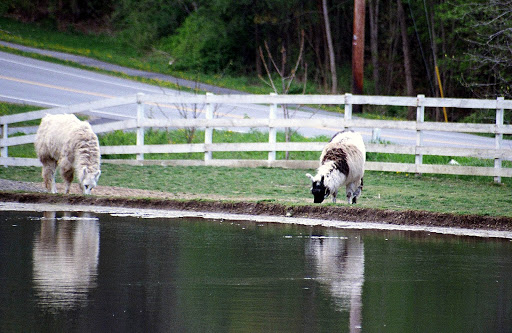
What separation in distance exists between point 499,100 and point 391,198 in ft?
15.0

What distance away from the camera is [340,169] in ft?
43.8

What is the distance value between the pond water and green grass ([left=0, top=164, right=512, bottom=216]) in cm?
238

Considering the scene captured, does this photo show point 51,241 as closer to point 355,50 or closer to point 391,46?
point 355,50

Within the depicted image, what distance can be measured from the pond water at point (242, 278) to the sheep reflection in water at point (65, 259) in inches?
0.5

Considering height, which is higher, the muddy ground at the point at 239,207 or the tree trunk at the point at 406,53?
the tree trunk at the point at 406,53

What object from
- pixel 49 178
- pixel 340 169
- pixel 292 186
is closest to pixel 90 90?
pixel 49 178

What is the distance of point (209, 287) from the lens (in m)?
8.06

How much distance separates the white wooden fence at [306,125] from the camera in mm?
17703

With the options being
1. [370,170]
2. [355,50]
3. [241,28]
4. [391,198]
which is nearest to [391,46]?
[241,28]

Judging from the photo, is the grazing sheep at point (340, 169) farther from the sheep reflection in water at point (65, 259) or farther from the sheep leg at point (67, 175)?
the sheep leg at point (67, 175)

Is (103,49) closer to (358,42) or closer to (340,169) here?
(358,42)

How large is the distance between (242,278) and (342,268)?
123 cm

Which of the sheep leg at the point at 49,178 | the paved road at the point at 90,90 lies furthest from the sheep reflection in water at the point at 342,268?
the paved road at the point at 90,90

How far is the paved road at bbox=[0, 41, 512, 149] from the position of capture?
25672mm
